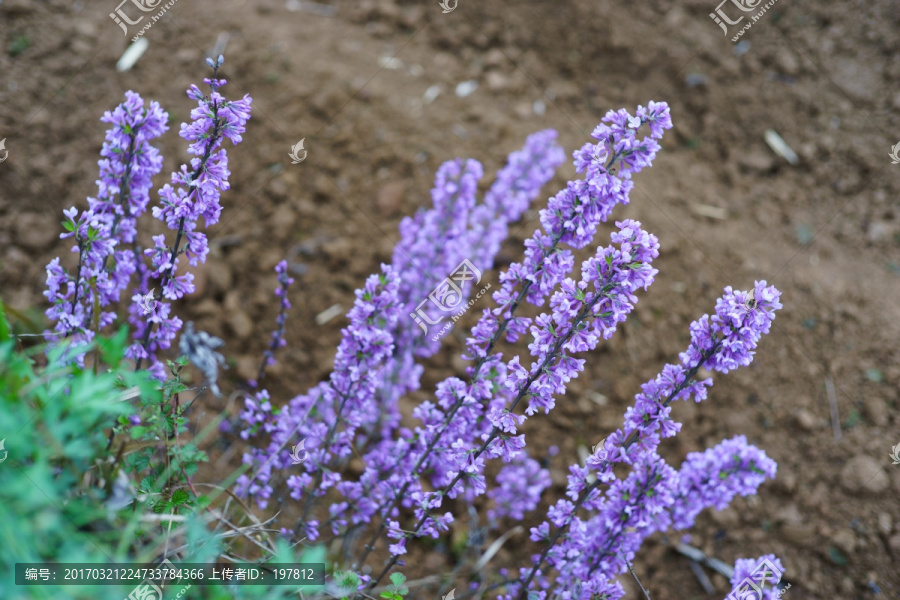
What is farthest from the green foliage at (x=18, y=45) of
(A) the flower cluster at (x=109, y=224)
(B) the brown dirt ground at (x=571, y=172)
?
(A) the flower cluster at (x=109, y=224)

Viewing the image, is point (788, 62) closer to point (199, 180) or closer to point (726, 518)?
point (726, 518)

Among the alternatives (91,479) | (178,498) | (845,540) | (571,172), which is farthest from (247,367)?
(845,540)

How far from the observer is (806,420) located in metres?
3.86

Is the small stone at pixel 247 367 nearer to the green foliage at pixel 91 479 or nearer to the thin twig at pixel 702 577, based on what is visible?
the green foliage at pixel 91 479

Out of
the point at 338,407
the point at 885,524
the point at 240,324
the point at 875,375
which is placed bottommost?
the point at 885,524

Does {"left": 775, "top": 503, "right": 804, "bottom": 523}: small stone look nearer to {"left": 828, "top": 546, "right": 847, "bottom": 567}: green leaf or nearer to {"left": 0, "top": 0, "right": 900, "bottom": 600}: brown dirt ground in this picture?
{"left": 0, "top": 0, "right": 900, "bottom": 600}: brown dirt ground

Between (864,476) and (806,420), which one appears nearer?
(864,476)

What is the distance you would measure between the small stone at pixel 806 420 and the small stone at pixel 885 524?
578 millimetres

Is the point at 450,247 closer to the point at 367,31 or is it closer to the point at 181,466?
the point at 181,466

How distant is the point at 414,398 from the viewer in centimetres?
390

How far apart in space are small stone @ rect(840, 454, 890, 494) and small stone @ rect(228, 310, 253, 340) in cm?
367

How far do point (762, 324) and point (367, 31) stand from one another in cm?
429

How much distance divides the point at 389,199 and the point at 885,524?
11.8 feet

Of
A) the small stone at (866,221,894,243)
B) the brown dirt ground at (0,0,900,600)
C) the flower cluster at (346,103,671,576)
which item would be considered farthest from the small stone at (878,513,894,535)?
the flower cluster at (346,103,671,576)
